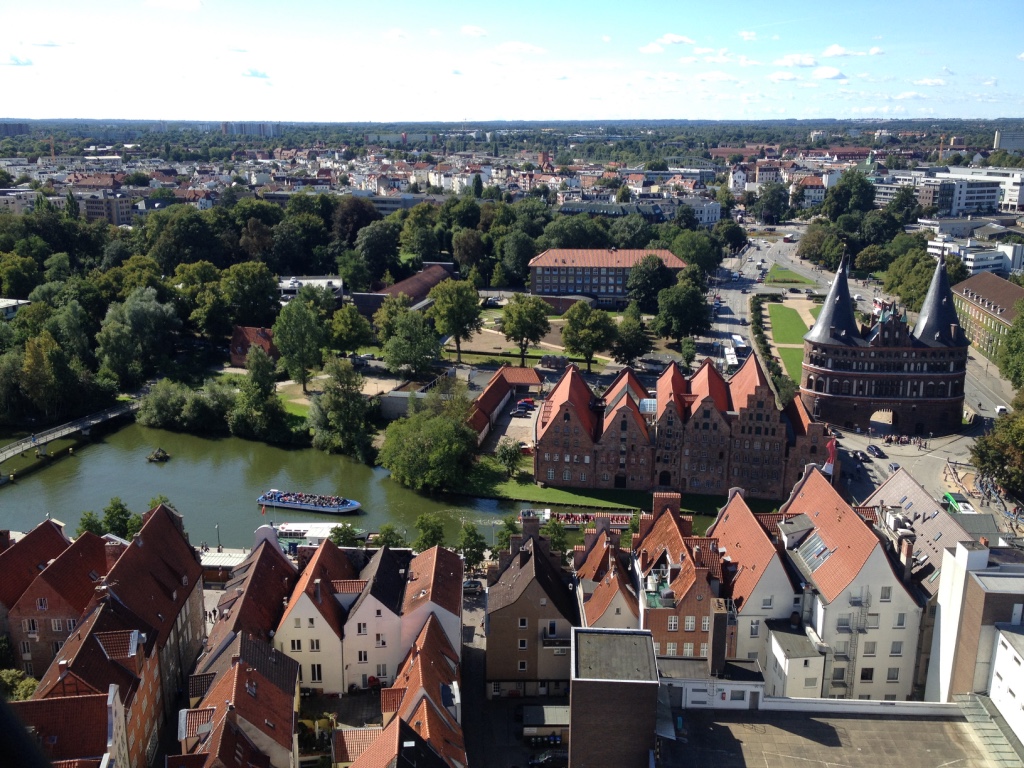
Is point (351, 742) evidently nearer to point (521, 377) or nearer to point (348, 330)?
point (521, 377)

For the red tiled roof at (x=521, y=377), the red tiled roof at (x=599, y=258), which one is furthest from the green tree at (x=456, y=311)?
the red tiled roof at (x=599, y=258)

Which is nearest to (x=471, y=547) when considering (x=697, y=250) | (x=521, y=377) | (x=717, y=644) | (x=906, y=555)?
(x=717, y=644)

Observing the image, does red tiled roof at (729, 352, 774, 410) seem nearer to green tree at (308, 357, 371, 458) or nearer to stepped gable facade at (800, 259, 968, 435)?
stepped gable facade at (800, 259, 968, 435)

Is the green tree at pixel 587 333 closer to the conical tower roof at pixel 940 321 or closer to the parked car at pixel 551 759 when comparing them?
the conical tower roof at pixel 940 321

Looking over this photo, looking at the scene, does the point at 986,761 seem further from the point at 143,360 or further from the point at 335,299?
the point at 335,299

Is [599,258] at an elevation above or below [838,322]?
below

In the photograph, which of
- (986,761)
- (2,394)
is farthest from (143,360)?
(986,761)
